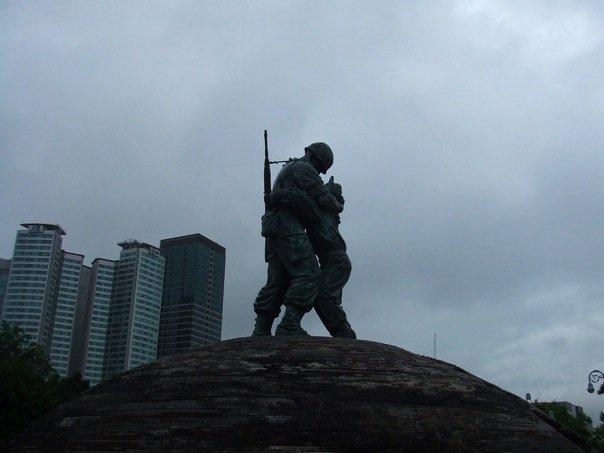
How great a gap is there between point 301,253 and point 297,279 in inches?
30.7

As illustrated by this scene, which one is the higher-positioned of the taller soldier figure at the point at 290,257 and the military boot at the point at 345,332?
the taller soldier figure at the point at 290,257

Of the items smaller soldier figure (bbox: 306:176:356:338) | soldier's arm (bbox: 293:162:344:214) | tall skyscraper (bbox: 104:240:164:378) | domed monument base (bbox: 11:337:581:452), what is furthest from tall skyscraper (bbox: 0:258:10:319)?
domed monument base (bbox: 11:337:581:452)

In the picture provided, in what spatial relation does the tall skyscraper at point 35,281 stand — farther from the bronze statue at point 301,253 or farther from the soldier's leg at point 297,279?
the soldier's leg at point 297,279

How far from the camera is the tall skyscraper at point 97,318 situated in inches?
2066

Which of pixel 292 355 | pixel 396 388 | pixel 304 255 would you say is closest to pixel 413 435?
pixel 396 388

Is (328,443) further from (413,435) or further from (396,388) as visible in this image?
(396,388)

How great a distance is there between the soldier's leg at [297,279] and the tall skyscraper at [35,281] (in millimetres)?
37564

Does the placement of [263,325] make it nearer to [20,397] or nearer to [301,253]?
[301,253]

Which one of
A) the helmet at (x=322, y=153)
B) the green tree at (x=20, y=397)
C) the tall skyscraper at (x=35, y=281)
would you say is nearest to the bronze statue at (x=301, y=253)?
the helmet at (x=322, y=153)

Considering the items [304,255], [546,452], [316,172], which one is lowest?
[546,452]

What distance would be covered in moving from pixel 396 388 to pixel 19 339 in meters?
27.6

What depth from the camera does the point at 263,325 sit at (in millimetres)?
18031

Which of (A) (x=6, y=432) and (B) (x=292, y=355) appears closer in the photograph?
(B) (x=292, y=355)

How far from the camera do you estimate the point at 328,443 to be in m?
10.9
